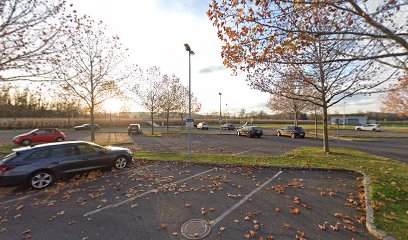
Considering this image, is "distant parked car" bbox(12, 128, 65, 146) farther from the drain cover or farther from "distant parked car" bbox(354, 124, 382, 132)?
"distant parked car" bbox(354, 124, 382, 132)

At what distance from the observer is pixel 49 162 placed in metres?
6.76

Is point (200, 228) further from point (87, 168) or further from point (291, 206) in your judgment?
point (87, 168)

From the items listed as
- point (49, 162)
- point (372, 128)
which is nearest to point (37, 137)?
point (49, 162)

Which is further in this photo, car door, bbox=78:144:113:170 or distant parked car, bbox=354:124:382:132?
distant parked car, bbox=354:124:382:132

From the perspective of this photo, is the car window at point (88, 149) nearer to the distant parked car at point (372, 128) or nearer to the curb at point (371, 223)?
the curb at point (371, 223)

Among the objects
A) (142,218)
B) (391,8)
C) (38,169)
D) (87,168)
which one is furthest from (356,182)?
(38,169)

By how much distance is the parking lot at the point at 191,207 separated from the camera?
3906 millimetres

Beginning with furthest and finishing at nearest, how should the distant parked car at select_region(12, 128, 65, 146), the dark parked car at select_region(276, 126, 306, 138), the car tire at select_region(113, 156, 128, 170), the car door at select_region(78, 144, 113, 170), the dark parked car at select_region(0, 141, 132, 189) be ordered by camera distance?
the dark parked car at select_region(276, 126, 306, 138), the distant parked car at select_region(12, 128, 65, 146), the car tire at select_region(113, 156, 128, 170), the car door at select_region(78, 144, 113, 170), the dark parked car at select_region(0, 141, 132, 189)

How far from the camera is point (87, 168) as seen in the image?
7688mm

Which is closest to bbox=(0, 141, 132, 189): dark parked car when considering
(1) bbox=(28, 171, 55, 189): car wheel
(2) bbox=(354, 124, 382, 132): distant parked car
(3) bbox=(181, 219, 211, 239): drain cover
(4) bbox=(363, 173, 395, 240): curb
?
(1) bbox=(28, 171, 55, 189): car wheel

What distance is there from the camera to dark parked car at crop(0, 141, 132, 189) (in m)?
6.17

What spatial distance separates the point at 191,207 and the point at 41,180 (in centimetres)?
540

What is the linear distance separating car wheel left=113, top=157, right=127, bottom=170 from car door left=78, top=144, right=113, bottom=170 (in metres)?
0.31

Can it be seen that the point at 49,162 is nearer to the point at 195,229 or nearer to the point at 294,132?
the point at 195,229
